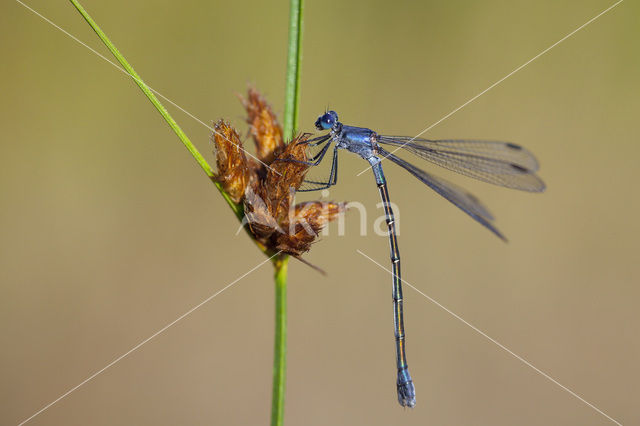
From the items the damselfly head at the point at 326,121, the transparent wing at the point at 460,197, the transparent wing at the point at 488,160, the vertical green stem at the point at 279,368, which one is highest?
the damselfly head at the point at 326,121

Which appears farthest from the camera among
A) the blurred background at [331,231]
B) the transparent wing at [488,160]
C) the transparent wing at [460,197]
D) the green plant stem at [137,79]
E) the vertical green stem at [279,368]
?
the blurred background at [331,231]

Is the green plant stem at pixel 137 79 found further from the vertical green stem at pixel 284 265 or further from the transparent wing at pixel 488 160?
the transparent wing at pixel 488 160

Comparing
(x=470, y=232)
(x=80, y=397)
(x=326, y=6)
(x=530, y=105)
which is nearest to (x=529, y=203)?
(x=470, y=232)

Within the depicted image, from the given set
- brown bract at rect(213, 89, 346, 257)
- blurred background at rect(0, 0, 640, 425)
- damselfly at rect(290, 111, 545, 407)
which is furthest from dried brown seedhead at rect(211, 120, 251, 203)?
blurred background at rect(0, 0, 640, 425)

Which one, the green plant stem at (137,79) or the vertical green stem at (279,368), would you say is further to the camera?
the vertical green stem at (279,368)

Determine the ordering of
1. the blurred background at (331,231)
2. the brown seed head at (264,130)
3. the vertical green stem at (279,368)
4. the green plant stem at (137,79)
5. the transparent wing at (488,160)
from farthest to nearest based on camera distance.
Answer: the blurred background at (331,231) → the transparent wing at (488,160) → the brown seed head at (264,130) → the vertical green stem at (279,368) → the green plant stem at (137,79)

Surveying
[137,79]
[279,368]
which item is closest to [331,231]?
[279,368]

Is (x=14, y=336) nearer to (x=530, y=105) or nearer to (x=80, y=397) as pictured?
(x=80, y=397)

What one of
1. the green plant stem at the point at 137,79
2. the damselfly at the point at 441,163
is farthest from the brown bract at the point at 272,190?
the damselfly at the point at 441,163
